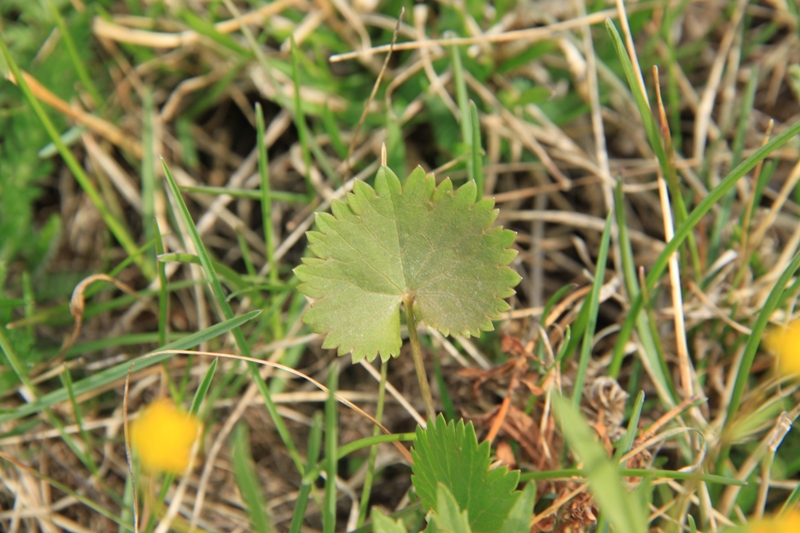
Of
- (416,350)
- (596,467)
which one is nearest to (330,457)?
(416,350)

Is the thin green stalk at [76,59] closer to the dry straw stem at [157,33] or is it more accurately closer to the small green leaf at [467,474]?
the dry straw stem at [157,33]

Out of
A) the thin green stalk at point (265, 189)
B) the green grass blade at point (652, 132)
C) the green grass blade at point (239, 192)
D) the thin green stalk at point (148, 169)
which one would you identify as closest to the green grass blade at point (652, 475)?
the green grass blade at point (652, 132)

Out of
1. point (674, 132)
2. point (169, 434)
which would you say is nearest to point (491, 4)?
point (674, 132)

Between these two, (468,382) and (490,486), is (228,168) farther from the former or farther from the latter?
(490,486)

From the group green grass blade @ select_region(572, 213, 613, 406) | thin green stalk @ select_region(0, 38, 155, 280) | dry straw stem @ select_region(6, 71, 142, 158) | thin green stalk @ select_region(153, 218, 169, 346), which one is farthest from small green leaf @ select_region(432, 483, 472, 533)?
dry straw stem @ select_region(6, 71, 142, 158)

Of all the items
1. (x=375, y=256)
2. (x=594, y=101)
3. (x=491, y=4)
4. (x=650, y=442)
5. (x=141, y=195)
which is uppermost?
(x=491, y=4)

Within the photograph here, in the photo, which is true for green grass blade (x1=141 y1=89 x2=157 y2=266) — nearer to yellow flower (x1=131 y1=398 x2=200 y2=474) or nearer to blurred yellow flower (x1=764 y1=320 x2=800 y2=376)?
yellow flower (x1=131 y1=398 x2=200 y2=474)

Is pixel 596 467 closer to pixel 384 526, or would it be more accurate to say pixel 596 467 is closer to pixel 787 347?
pixel 384 526
